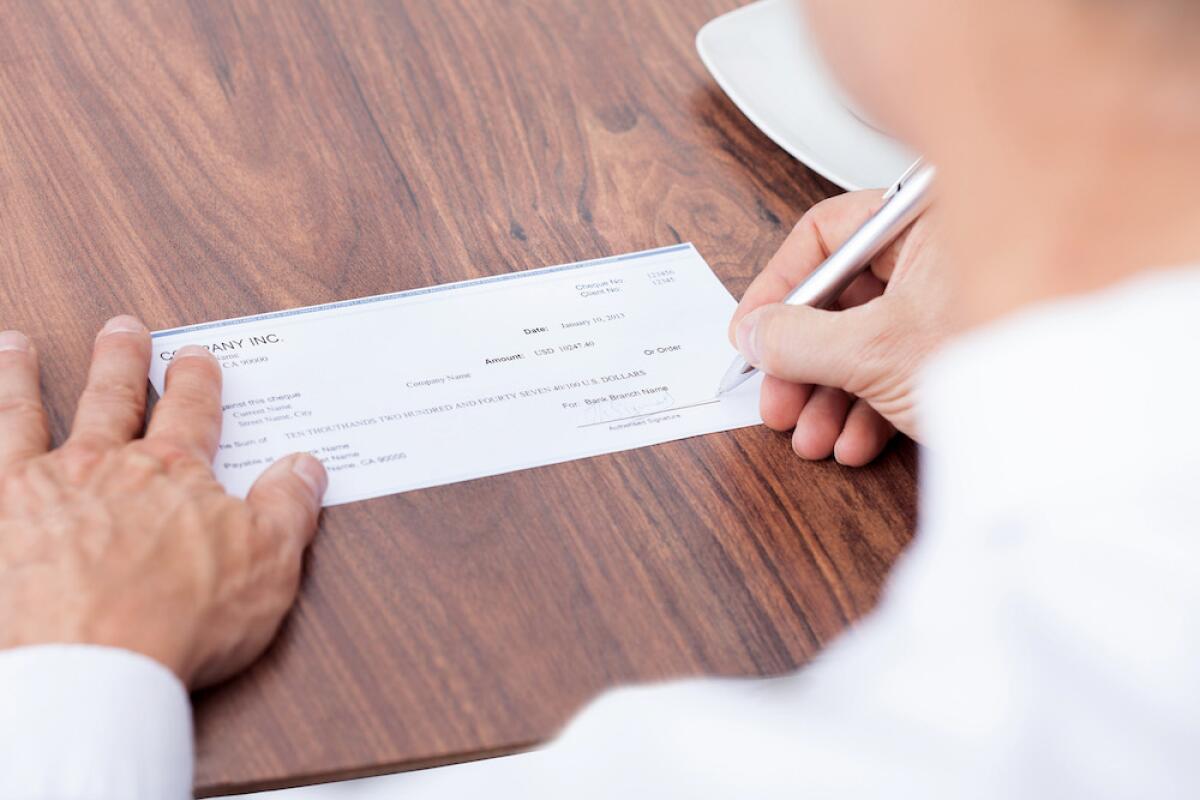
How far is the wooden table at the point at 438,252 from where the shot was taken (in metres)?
0.54

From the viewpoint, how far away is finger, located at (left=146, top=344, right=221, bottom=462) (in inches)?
23.5

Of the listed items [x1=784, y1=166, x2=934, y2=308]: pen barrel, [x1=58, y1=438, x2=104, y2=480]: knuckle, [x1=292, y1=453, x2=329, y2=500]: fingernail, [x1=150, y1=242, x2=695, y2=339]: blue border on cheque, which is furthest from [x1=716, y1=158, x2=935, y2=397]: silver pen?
[x1=58, y1=438, x2=104, y2=480]: knuckle

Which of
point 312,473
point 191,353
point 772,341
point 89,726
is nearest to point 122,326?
point 191,353

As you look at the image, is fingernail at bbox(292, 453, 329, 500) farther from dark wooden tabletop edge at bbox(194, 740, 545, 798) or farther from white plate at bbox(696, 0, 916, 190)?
white plate at bbox(696, 0, 916, 190)

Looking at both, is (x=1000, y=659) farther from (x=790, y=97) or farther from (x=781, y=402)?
(x=790, y=97)

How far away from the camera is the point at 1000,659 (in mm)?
381

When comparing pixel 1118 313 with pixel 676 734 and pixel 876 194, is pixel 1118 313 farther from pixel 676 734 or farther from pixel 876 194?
pixel 876 194

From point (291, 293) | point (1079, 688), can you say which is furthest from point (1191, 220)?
point (291, 293)

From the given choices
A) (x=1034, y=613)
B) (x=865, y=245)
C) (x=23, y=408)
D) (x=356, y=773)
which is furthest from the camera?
(x=865, y=245)

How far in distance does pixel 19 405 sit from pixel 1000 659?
1.63 feet

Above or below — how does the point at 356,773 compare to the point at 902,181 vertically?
below

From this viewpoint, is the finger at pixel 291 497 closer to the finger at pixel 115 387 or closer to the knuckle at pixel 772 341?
the finger at pixel 115 387

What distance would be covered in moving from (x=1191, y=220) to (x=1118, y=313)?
4 centimetres
